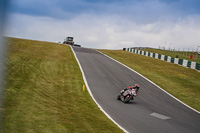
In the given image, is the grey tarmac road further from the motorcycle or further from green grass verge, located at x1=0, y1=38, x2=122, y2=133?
green grass verge, located at x1=0, y1=38, x2=122, y2=133

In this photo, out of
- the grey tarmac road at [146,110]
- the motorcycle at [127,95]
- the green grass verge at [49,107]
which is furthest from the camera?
the motorcycle at [127,95]

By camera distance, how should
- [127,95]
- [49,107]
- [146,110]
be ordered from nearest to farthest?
1. [49,107]
2. [146,110]
3. [127,95]

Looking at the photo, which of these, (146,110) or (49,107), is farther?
(146,110)

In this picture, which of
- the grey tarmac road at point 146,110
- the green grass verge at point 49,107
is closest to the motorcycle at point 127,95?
the grey tarmac road at point 146,110

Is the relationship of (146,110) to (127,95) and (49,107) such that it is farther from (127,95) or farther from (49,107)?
(49,107)

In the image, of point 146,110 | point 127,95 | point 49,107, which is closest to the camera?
point 49,107

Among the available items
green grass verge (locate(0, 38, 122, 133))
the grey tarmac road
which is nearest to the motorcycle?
the grey tarmac road

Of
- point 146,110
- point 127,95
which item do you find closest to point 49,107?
point 127,95

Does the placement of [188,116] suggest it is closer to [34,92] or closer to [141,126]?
[141,126]

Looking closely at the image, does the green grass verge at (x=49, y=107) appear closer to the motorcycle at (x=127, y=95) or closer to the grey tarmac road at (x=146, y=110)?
the grey tarmac road at (x=146, y=110)

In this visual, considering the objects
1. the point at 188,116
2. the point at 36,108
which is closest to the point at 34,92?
the point at 36,108

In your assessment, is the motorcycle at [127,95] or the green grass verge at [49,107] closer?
the green grass verge at [49,107]

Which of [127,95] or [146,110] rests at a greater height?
[127,95]

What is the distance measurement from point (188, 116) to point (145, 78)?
35.3 ft
